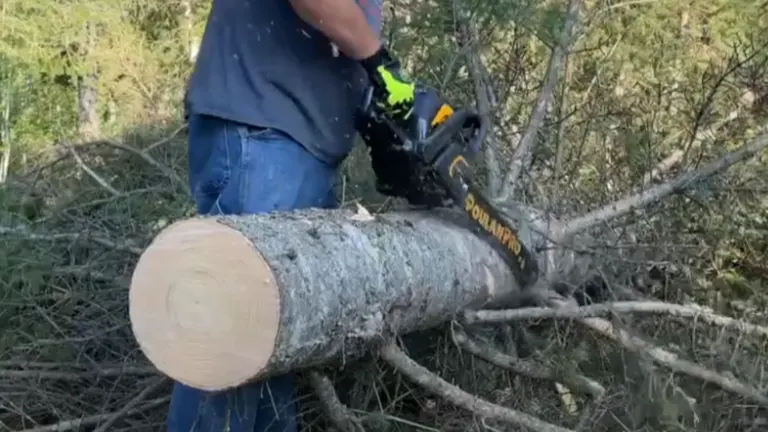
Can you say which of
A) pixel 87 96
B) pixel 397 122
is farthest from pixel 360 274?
pixel 87 96

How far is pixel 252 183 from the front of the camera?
226 cm

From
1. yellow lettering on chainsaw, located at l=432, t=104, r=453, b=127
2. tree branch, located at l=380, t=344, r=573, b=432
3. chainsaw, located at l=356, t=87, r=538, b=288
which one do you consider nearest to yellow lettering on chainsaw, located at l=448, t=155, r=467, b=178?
chainsaw, located at l=356, t=87, r=538, b=288

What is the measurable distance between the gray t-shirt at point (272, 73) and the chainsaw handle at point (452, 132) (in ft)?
0.80

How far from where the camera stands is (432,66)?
332 centimetres

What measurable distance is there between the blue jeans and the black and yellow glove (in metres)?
0.23

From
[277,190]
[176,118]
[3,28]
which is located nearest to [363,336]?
[277,190]

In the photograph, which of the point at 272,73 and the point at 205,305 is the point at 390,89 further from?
the point at 205,305

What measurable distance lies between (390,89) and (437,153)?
0.67 ft

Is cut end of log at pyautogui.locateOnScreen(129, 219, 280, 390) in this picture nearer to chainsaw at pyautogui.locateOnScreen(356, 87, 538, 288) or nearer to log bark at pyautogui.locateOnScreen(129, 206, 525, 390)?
log bark at pyautogui.locateOnScreen(129, 206, 525, 390)

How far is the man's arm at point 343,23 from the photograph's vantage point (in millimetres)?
2219

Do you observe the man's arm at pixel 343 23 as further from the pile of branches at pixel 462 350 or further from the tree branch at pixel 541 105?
the tree branch at pixel 541 105

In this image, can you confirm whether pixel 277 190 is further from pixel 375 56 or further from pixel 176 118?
pixel 176 118

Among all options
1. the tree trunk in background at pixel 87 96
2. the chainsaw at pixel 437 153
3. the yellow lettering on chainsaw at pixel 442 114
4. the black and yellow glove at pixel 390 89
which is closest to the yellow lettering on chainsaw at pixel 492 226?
the chainsaw at pixel 437 153

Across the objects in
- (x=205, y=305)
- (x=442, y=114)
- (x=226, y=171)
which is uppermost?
(x=442, y=114)
